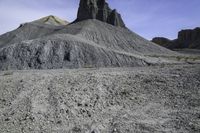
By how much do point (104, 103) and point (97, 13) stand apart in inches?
3044

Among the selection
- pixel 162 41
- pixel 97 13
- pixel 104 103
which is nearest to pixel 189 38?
pixel 162 41

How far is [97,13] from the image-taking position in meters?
90.2

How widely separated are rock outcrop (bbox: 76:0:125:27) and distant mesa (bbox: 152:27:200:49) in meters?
45.8

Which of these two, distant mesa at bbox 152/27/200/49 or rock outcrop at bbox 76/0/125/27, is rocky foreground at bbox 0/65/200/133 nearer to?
rock outcrop at bbox 76/0/125/27

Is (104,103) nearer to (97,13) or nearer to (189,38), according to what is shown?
(97,13)

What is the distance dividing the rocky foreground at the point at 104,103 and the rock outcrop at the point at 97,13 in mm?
71599

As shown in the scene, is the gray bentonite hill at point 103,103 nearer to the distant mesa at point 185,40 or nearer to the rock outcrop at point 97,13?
the rock outcrop at point 97,13

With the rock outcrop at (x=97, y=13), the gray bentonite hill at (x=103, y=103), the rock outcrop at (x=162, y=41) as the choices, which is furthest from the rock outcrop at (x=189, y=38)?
the gray bentonite hill at (x=103, y=103)

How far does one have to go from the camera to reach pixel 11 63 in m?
45.2

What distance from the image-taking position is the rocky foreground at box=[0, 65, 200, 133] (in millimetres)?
12594

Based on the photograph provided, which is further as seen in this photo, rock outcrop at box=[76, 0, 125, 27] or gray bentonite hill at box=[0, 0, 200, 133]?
rock outcrop at box=[76, 0, 125, 27]

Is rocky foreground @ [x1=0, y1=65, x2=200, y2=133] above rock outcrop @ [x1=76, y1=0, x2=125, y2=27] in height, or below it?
below

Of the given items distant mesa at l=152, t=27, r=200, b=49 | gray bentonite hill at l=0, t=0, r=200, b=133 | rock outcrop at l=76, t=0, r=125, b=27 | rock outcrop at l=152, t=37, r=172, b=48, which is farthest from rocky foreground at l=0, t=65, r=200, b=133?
rock outcrop at l=152, t=37, r=172, b=48

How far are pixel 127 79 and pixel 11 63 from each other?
1231 inches
